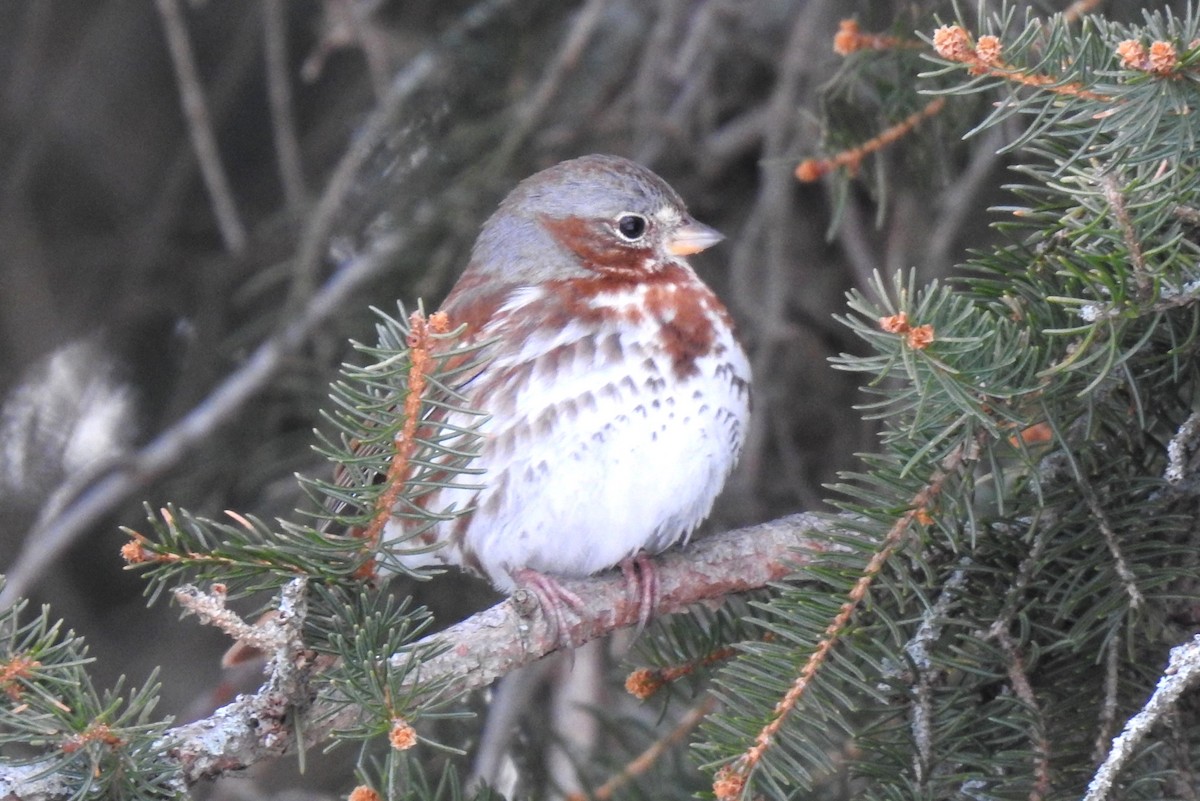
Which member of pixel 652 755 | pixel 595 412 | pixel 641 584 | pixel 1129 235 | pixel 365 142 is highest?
pixel 1129 235

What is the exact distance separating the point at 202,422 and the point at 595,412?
1.19 metres

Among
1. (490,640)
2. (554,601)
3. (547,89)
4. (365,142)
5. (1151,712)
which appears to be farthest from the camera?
(365,142)

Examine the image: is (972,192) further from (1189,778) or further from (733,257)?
(1189,778)

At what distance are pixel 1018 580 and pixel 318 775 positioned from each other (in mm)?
2075

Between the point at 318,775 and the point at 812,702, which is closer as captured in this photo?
the point at 812,702

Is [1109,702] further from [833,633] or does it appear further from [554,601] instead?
[554,601]

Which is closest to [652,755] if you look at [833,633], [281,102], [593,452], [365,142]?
[593,452]

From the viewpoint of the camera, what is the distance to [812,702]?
66.7 inches

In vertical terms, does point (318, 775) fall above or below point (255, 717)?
below

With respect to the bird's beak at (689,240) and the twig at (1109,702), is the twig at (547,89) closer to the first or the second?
the bird's beak at (689,240)

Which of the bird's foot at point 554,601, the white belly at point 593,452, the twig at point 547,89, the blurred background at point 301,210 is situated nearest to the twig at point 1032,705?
the bird's foot at point 554,601

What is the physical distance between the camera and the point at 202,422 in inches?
129

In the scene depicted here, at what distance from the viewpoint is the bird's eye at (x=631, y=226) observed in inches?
112

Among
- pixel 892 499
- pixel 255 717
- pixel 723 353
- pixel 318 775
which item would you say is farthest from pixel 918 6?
pixel 318 775
